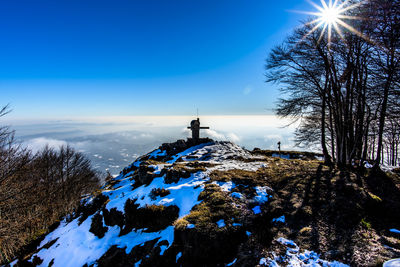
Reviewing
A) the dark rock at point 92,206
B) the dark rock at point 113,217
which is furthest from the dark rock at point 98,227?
the dark rock at point 92,206

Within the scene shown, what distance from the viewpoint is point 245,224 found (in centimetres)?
499

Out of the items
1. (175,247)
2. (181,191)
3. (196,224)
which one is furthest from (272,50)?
(175,247)

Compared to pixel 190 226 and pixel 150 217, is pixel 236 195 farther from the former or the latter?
pixel 150 217

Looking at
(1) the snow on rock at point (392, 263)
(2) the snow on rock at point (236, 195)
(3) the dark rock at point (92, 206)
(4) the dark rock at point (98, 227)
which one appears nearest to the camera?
(1) the snow on rock at point (392, 263)

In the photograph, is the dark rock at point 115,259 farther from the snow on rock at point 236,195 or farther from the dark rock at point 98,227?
the snow on rock at point 236,195

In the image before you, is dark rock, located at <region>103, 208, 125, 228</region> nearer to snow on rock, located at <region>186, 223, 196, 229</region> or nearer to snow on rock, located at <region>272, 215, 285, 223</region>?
snow on rock, located at <region>186, 223, 196, 229</region>

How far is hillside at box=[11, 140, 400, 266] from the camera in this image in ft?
13.1

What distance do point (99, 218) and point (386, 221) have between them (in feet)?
38.9

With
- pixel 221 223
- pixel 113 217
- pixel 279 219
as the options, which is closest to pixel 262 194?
pixel 279 219

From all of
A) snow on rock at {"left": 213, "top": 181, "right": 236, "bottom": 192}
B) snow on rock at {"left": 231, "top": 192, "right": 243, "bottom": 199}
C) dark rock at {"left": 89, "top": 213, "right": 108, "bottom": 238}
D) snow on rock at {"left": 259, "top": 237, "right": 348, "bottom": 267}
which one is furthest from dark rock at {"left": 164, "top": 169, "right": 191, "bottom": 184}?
snow on rock at {"left": 259, "top": 237, "right": 348, "bottom": 267}

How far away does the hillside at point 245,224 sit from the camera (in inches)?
157

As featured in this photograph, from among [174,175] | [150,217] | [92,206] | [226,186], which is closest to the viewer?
[150,217]

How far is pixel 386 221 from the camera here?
466 centimetres

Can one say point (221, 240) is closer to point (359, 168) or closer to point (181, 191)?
point (181, 191)
